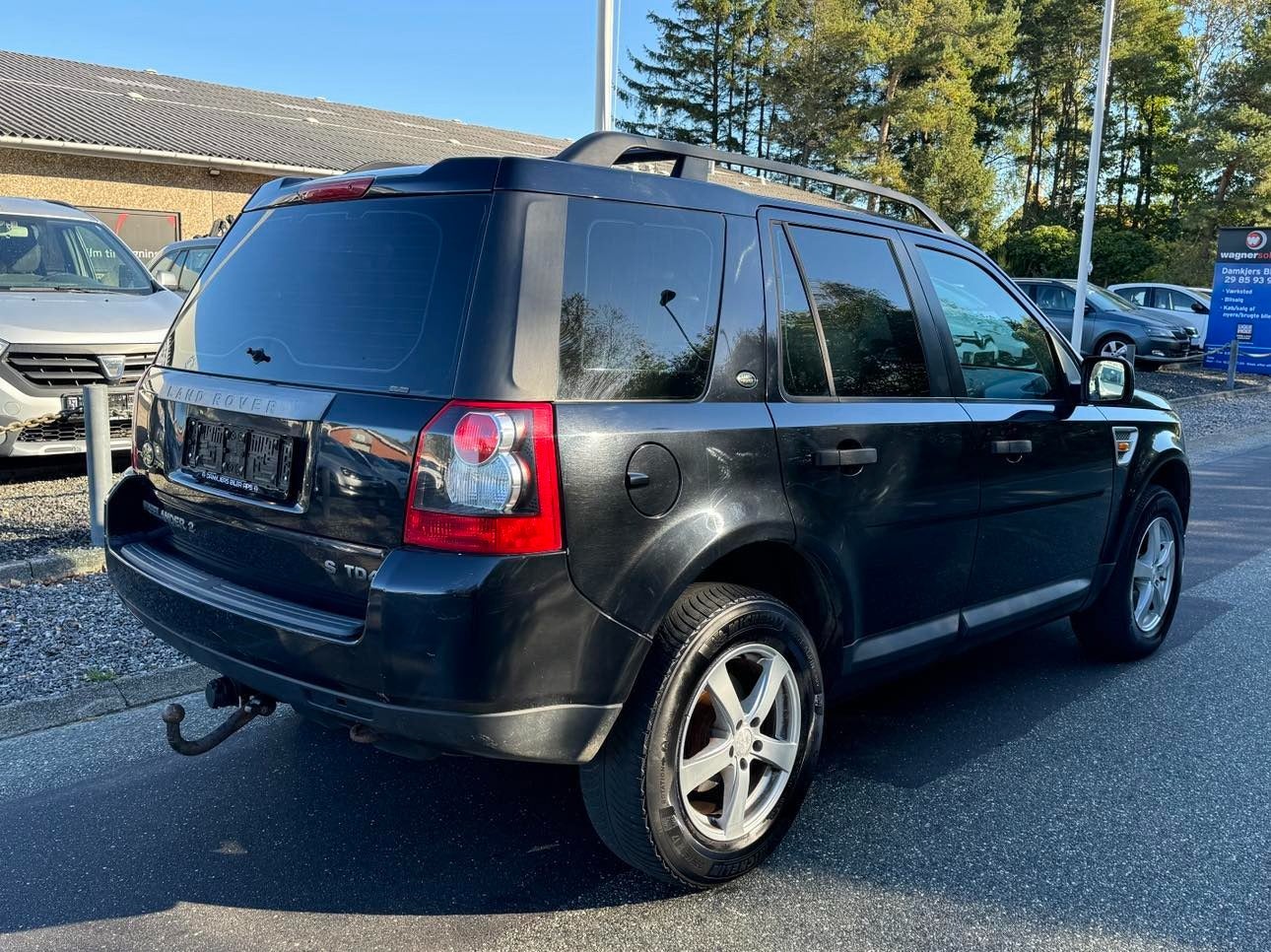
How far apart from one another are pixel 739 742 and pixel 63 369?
20.3 feet

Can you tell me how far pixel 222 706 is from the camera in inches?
117

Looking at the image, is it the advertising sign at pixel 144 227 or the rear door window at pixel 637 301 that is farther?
the advertising sign at pixel 144 227

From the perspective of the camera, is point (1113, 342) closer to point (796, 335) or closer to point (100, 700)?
point (796, 335)

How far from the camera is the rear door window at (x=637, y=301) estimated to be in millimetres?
2650

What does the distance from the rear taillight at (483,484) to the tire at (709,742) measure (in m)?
0.51

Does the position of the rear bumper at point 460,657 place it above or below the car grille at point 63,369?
below

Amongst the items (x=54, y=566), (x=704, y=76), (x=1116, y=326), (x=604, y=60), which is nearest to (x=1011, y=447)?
(x=54, y=566)

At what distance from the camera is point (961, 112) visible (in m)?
37.4

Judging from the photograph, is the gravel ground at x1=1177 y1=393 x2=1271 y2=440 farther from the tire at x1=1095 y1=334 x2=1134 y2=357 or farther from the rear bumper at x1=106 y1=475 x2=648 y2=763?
the rear bumper at x1=106 y1=475 x2=648 y2=763

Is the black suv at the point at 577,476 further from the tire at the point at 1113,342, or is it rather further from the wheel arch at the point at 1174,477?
the tire at the point at 1113,342

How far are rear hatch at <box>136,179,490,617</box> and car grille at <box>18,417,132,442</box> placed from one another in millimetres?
4354

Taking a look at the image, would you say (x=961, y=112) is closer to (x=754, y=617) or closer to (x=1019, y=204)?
(x=1019, y=204)

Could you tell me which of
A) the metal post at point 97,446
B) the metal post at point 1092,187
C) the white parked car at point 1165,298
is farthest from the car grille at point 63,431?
the white parked car at point 1165,298

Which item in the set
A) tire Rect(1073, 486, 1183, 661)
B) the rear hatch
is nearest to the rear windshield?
the rear hatch
